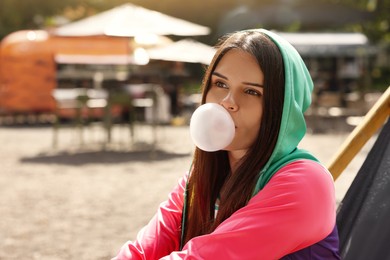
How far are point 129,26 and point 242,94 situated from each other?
37.0 feet

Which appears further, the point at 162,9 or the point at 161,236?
the point at 162,9

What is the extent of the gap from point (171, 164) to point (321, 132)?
5949 millimetres

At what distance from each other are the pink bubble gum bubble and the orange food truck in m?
17.8

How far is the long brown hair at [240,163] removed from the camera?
165 centimetres

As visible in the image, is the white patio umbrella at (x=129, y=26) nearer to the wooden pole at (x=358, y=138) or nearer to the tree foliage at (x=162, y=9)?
the wooden pole at (x=358, y=138)

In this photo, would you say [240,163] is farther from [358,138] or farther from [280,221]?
[358,138]

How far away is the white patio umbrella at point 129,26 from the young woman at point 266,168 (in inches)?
427

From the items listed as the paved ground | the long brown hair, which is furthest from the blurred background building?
the long brown hair

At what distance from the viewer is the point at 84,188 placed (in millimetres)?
8477

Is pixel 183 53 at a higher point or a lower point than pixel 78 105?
higher

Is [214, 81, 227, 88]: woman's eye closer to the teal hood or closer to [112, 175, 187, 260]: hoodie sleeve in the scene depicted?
the teal hood

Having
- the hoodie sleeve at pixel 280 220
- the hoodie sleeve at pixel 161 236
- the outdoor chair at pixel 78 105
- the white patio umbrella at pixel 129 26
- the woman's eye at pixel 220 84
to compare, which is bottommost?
the outdoor chair at pixel 78 105

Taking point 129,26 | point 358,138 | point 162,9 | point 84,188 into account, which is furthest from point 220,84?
point 162,9

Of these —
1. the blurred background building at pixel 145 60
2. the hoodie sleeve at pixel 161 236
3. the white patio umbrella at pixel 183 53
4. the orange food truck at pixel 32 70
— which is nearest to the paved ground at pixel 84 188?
the blurred background building at pixel 145 60
